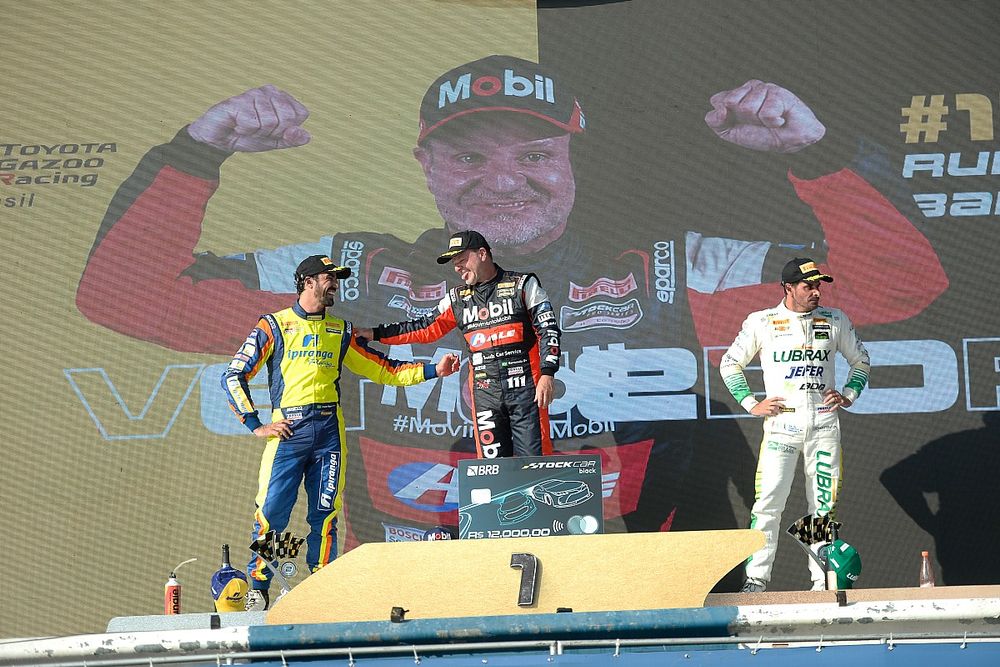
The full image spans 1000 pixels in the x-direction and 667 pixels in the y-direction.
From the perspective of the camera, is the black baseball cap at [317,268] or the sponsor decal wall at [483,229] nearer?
the black baseball cap at [317,268]

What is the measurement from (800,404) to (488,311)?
1.52 meters

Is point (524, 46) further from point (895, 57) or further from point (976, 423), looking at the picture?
point (976, 423)

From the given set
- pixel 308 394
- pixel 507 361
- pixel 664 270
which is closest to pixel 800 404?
pixel 664 270

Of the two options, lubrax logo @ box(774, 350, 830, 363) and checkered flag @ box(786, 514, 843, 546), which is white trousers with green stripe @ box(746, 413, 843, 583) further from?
checkered flag @ box(786, 514, 843, 546)

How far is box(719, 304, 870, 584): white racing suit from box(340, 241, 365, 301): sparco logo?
7.07ft

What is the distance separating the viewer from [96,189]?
626 cm

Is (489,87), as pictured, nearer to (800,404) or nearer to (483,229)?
(483,229)

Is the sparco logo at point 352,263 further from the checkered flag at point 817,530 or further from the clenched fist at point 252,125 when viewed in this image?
the checkered flag at point 817,530

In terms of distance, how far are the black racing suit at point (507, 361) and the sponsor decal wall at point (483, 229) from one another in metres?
0.92

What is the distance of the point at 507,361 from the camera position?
5191 mm

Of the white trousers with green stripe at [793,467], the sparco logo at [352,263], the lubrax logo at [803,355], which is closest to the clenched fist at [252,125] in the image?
the sparco logo at [352,263]

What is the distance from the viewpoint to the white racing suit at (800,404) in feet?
17.1

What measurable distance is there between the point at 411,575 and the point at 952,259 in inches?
163

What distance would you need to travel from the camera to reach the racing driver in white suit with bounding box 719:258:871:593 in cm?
521
